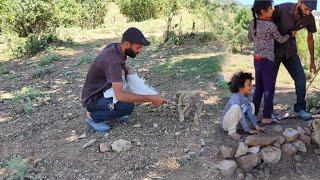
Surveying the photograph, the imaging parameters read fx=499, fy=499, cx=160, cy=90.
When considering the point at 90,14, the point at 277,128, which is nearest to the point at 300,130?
the point at 277,128

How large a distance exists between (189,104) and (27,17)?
5738 mm

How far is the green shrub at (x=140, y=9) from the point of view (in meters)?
11.9

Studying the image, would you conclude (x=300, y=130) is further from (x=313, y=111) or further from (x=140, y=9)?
(x=140, y=9)

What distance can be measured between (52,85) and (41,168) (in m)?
2.54

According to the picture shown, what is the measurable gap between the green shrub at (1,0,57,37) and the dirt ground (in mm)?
3737

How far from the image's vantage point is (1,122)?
5562mm

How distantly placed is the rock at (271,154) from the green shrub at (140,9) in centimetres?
788

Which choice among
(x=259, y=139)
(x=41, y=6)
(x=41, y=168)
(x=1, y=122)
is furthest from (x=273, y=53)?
(x=41, y=6)

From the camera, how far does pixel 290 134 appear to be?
177 inches

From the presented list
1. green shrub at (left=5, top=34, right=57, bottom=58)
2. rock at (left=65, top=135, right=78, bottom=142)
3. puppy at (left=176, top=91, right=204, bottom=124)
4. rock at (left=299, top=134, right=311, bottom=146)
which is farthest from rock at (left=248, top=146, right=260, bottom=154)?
green shrub at (left=5, top=34, right=57, bottom=58)

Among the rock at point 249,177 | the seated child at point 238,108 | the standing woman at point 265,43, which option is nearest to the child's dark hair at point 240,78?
the seated child at point 238,108

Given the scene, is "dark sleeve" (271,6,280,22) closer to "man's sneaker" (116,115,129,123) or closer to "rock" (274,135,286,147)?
"rock" (274,135,286,147)

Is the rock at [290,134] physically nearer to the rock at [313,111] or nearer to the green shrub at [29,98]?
the rock at [313,111]

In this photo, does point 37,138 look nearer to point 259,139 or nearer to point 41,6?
point 259,139
